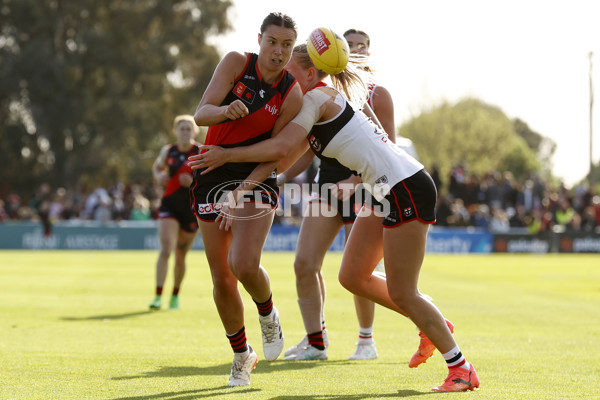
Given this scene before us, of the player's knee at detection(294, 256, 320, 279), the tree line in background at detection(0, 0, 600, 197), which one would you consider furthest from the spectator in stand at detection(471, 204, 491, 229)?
the player's knee at detection(294, 256, 320, 279)

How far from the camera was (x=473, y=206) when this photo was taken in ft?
118

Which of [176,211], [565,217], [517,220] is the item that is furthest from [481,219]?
[176,211]

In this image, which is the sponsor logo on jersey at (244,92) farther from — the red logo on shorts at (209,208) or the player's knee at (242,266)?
the player's knee at (242,266)

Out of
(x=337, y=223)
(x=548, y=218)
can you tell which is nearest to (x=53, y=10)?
(x=548, y=218)

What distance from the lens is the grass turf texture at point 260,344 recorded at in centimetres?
634

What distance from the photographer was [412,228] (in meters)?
6.26

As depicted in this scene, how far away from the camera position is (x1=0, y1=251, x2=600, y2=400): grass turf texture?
6340 mm

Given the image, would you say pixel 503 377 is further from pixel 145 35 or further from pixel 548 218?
pixel 145 35

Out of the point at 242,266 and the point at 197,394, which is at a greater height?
the point at 242,266

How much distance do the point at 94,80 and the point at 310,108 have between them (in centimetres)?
4446

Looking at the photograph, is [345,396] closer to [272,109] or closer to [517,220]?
[272,109]

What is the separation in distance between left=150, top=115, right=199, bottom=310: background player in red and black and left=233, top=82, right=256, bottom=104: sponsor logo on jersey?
21.2 feet

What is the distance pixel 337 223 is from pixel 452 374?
236 cm

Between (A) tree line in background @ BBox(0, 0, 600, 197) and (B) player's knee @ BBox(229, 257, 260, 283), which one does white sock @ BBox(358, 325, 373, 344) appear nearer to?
(B) player's knee @ BBox(229, 257, 260, 283)
